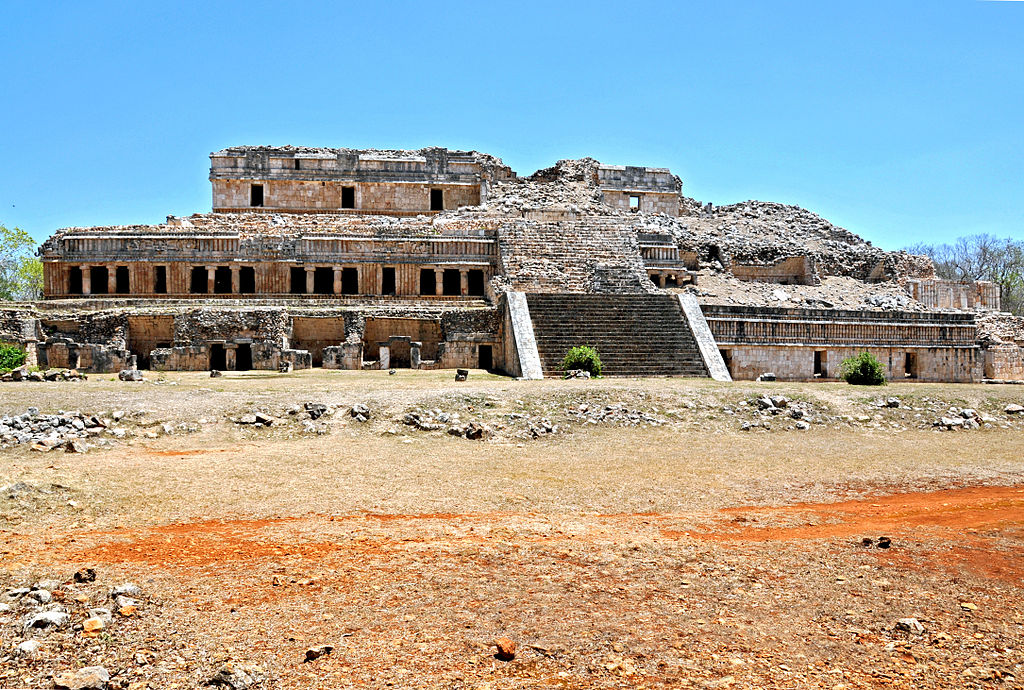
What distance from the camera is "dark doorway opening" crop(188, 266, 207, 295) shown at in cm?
2722

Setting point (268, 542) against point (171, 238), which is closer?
point (268, 542)

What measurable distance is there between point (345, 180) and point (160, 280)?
11.3 metres

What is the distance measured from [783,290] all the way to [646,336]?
9.82m

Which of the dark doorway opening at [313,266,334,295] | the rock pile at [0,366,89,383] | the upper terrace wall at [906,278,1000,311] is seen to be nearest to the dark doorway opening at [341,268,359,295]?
the dark doorway opening at [313,266,334,295]

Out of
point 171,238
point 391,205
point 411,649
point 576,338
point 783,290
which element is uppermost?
point 391,205

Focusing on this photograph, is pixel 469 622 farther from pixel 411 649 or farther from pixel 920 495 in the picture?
pixel 920 495

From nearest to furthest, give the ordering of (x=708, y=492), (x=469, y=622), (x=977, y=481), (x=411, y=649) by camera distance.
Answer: (x=411, y=649)
(x=469, y=622)
(x=708, y=492)
(x=977, y=481)

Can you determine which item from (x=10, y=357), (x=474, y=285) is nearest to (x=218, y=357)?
(x=10, y=357)

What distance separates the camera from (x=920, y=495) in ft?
29.3

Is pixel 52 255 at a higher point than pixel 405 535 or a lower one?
higher

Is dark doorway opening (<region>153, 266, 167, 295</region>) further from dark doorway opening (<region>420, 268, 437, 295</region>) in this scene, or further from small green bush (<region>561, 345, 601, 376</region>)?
small green bush (<region>561, 345, 601, 376</region>)

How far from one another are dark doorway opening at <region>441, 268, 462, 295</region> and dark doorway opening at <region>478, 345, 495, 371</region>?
16.4 feet

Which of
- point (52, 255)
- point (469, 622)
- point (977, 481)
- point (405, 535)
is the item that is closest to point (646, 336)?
point (977, 481)

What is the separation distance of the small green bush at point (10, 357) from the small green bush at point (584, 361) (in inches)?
553
